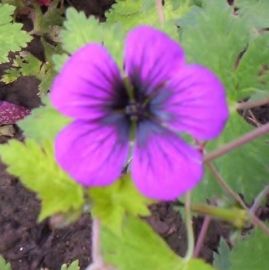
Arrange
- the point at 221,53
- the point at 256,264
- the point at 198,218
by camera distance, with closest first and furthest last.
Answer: the point at 221,53
the point at 256,264
the point at 198,218

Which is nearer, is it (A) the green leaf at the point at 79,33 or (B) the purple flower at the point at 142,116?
(B) the purple flower at the point at 142,116

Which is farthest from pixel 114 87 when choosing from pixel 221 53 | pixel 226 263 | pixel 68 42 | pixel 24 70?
pixel 24 70

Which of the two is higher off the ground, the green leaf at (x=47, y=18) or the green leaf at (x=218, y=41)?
the green leaf at (x=218, y=41)

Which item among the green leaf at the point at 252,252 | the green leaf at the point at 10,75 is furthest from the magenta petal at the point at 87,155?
the green leaf at the point at 10,75

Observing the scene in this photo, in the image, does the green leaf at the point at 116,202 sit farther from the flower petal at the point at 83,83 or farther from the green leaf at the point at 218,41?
the green leaf at the point at 218,41

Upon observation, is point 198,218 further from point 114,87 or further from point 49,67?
point 114,87

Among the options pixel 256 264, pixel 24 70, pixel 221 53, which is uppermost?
pixel 221 53
